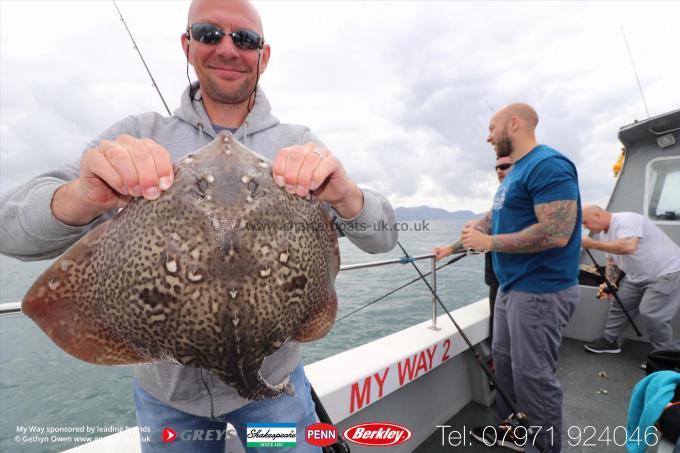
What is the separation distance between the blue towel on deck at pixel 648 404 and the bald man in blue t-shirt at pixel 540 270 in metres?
1.16

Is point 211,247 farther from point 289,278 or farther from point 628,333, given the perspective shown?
point 628,333

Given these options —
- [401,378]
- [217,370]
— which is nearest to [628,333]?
[401,378]

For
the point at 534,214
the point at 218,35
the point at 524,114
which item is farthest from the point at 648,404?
the point at 218,35

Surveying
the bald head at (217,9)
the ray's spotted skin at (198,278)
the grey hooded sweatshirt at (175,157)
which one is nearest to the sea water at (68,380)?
the grey hooded sweatshirt at (175,157)

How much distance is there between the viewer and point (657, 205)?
726cm

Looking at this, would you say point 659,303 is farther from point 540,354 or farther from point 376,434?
point 376,434

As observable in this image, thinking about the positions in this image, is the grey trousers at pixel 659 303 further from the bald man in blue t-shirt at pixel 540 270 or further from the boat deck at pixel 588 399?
the bald man in blue t-shirt at pixel 540 270

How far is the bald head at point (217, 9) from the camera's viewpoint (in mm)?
1765

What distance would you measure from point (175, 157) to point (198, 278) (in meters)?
0.98

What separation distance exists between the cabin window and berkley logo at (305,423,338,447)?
28.4ft

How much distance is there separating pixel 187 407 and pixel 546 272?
3477mm

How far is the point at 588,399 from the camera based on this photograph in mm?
4945

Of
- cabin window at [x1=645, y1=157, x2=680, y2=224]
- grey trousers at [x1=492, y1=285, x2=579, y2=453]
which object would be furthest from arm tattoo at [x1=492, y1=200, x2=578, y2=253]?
cabin window at [x1=645, y1=157, x2=680, y2=224]

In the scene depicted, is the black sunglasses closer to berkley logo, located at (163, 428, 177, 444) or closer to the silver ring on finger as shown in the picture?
the silver ring on finger
